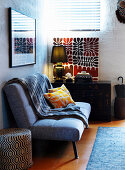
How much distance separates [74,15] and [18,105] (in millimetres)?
2773

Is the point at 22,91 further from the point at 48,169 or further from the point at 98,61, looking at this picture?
the point at 98,61

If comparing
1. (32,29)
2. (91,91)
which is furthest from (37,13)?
(91,91)

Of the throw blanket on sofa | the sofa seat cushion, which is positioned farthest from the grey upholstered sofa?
the throw blanket on sofa

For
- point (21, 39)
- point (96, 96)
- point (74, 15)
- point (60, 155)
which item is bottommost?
point (60, 155)

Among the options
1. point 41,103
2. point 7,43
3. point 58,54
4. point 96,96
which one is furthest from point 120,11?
point 7,43

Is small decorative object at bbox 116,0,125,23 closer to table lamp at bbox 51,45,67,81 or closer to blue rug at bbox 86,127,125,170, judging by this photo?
table lamp at bbox 51,45,67,81

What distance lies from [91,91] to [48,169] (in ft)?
7.39

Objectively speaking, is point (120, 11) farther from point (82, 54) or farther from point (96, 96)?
point (96, 96)

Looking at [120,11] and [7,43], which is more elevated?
[120,11]

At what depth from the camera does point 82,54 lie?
18.2ft

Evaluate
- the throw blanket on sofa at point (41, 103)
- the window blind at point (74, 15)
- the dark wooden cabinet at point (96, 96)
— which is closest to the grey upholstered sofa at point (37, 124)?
the throw blanket on sofa at point (41, 103)

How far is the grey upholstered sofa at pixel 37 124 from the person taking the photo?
10.7 ft

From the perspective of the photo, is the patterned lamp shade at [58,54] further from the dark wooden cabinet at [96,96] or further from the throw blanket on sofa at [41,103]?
the throw blanket on sofa at [41,103]

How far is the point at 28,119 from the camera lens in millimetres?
3393
